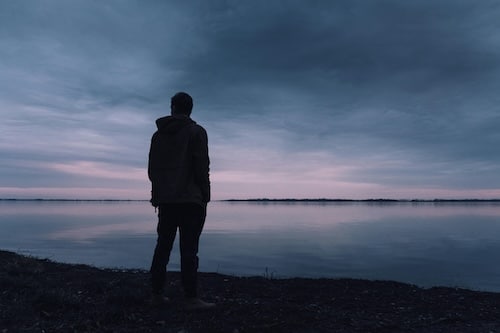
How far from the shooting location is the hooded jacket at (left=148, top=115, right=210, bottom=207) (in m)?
6.30

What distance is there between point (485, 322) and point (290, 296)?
130 inches

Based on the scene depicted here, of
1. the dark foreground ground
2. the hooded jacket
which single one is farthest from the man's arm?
the dark foreground ground

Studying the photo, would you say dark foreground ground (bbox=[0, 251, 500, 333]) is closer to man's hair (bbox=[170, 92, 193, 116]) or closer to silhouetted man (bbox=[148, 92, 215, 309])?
silhouetted man (bbox=[148, 92, 215, 309])

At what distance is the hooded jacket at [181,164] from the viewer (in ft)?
20.7

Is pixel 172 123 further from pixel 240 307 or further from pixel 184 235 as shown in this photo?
pixel 240 307

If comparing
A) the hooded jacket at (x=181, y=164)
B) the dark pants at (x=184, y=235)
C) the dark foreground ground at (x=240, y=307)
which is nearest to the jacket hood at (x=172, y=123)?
the hooded jacket at (x=181, y=164)

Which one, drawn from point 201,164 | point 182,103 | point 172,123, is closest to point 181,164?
point 201,164

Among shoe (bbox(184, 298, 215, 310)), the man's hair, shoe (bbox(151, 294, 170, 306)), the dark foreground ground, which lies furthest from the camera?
the man's hair

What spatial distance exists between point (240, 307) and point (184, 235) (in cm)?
150

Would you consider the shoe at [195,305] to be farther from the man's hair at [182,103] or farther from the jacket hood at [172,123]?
the man's hair at [182,103]

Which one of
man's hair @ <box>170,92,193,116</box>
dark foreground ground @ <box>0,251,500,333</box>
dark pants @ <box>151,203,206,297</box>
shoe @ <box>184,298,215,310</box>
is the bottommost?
dark foreground ground @ <box>0,251,500,333</box>

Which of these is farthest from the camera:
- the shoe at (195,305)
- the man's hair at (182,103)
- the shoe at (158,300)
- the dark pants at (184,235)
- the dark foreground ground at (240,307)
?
the man's hair at (182,103)

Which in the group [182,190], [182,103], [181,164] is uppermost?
[182,103]

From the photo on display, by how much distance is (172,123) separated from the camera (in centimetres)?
649
